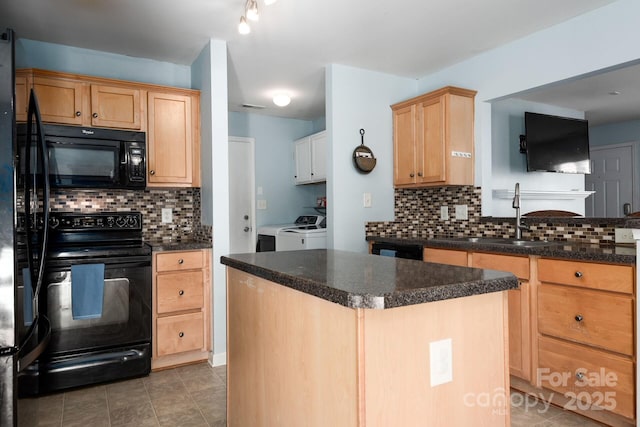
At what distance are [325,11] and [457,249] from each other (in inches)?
69.3

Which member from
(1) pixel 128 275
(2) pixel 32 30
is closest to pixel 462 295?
(1) pixel 128 275

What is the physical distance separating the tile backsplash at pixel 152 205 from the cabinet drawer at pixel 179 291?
1.15 ft

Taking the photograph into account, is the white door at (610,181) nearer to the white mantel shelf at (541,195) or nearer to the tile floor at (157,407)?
the white mantel shelf at (541,195)

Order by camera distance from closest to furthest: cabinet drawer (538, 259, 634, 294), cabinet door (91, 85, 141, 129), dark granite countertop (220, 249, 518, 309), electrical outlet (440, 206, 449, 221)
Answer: dark granite countertop (220, 249, 518, 309) → cabinet drawer (538, 259, 634, 294) → cabinet door (91, 85, 141, 129) → electrical outlet (440, 206, 449, 221)

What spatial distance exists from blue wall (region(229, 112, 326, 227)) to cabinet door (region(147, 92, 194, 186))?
1.87m

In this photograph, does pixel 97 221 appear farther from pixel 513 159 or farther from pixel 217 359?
pixel 513 159

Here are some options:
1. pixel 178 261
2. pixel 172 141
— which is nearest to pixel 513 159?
pixel 172 141

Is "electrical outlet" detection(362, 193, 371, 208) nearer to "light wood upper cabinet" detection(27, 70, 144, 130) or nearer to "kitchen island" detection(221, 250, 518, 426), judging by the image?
"light wood upper cabinet" detection(27, 70, 144, 130)

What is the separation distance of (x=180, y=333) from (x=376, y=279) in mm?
2215

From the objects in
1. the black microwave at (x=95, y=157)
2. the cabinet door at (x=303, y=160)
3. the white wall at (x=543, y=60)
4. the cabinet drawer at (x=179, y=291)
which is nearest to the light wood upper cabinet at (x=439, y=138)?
the white wall at (x=543, y=60)

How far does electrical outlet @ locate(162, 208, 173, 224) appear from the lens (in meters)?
3.52

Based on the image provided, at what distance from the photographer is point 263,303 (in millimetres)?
1597

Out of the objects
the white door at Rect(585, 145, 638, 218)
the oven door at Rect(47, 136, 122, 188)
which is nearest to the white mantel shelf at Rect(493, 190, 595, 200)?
the white door at Rect(585, 145, 638, 218)

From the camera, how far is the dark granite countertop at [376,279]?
3.40ft
